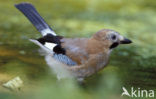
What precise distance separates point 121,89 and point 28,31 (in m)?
2.55

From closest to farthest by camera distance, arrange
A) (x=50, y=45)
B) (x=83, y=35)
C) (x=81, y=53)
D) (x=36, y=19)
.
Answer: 1. (x=81, y=53)
2. (x=50, y=45)
3. (x=36, y=19)
4. (x=83, y=35)

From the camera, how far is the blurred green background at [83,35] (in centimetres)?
433

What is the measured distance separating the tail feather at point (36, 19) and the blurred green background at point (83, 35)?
45 cm

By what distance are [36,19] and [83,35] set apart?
164 cm

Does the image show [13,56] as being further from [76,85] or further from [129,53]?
[129,53]

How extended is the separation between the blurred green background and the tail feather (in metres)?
0.45

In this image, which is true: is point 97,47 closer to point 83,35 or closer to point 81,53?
point 81,53

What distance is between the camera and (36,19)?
502 cm

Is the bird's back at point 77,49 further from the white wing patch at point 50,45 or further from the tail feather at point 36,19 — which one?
the tail feather at point 36,19

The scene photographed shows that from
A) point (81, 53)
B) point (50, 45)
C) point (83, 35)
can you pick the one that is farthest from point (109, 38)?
point (83, 35)

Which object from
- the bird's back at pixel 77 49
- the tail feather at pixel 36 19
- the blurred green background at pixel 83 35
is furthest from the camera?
the tail feather at pixel 36 19

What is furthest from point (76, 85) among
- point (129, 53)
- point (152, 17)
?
point (152, 17)

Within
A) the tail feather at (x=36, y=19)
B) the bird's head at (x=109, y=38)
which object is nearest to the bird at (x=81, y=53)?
the bird's head at (x=109, y=38)

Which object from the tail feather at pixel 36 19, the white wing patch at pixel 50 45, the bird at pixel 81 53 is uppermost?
the tail feather at pixel 36 19
